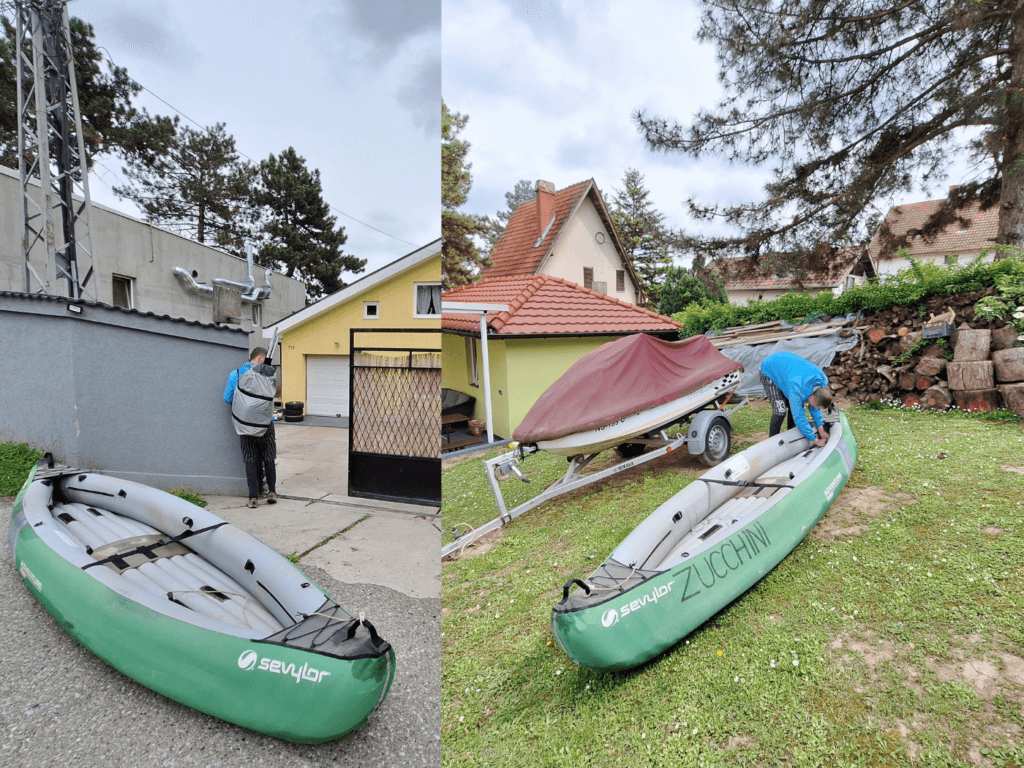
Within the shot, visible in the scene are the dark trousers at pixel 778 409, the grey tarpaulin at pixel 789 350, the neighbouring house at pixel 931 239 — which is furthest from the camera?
the neighbouring house at pixel 931 239

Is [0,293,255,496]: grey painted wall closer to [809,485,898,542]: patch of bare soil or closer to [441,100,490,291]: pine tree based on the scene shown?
[441,100,490,291]: pine tree

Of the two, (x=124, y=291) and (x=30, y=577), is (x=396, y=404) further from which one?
(x=30, y=577)

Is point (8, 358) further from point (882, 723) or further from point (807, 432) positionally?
point (807, 432)

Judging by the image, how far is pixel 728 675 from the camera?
4.38ft

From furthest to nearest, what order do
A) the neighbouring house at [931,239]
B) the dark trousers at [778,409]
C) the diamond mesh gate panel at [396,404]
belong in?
the neighbouring house at [931,239], the dark trousers at [778,409], the diamond mesh gate panel at [396,404]

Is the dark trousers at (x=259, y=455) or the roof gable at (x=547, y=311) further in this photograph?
the dark trousers at (x=259, y=455)

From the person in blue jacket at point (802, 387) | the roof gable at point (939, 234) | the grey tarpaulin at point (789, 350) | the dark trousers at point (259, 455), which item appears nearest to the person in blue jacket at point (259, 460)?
the dark trousers at point (259, 455)

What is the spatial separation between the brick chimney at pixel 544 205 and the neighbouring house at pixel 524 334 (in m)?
0.18

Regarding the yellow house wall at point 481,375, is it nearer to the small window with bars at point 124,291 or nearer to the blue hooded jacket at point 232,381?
the blue hooded jacket at point 232,381

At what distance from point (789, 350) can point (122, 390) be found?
3350mm

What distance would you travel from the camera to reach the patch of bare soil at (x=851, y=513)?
1.96 meters

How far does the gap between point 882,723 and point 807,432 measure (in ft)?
5.40

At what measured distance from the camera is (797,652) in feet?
4.51

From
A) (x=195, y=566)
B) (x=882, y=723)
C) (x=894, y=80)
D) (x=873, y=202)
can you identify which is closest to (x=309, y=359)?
(x=195, y=566)
